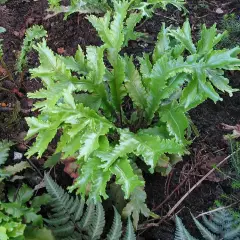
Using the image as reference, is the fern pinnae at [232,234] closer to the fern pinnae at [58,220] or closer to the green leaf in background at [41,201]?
the fern pinnae at [58,220]

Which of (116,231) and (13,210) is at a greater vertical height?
(13,210)

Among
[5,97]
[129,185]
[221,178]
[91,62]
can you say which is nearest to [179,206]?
[221,178]

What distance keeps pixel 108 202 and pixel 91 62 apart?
30.3 inches

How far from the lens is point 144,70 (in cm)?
195

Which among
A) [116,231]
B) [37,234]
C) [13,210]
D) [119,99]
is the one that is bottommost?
[116,231]

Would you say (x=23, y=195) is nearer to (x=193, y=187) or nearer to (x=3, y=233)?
(x=3, y=233)

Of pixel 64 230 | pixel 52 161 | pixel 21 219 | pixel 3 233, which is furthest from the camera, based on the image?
pixel 52 161

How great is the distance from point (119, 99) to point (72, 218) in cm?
67

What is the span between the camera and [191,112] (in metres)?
2.43

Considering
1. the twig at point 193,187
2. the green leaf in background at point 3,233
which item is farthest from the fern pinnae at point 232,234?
the green leaf in background at point 3,233

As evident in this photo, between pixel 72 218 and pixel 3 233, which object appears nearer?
pixel 3 233

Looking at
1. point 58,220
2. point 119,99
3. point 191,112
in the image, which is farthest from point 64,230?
point 191,112

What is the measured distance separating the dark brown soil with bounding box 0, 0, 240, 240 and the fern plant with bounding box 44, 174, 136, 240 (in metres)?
0.34

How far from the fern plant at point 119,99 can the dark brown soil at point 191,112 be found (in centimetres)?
25
